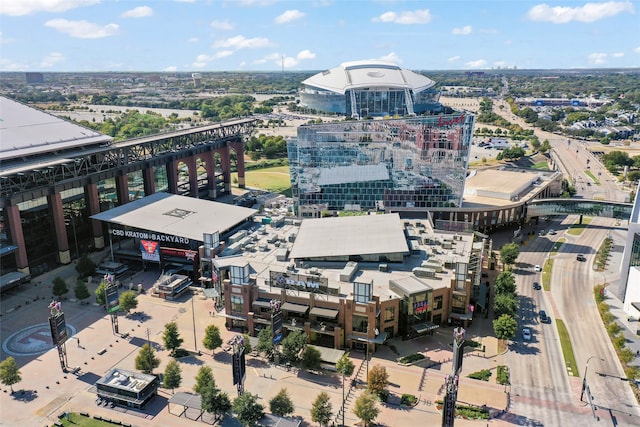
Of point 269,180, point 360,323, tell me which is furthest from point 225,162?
point 360,323

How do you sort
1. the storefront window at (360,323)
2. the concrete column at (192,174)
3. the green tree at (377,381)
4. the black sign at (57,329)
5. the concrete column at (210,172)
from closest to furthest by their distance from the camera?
the green tree at (377,381)
the black sign at (57,329)
the storefront window at (360,323)
the concrete column at (192,174)
the concrete column at (210,172)

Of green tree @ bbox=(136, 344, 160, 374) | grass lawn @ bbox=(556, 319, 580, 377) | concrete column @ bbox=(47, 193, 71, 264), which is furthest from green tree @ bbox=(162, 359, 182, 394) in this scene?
concrete column @ bbox=(47, 193, 71, 264)

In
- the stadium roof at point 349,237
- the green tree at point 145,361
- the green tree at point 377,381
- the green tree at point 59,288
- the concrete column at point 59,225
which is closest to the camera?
the green tree at point 377,381

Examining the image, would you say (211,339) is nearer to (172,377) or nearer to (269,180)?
(172,377)

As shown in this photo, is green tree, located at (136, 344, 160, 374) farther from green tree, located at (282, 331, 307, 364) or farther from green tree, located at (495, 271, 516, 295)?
green tree, located at (495, 271, 516, 295)

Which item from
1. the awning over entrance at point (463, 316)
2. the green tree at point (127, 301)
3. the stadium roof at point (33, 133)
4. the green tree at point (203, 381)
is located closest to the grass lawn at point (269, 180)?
the stadium roof at point (33, 133)

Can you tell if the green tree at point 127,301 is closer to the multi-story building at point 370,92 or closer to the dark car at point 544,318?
the dark car at point 544,318
